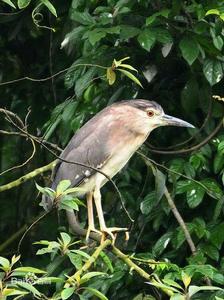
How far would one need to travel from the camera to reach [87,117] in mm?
4742

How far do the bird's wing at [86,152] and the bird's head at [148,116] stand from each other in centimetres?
13

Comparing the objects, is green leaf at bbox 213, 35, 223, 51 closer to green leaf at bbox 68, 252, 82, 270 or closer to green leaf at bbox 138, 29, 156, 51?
green leaf at bbox 138, 29, 156, 51

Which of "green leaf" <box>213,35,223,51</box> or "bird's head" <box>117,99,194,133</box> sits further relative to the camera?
"green leaf" <box>213,35,223,51</box>

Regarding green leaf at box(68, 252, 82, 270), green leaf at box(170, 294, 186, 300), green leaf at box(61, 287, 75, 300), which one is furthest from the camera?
green leaf at box(68, 252, 82, 270)

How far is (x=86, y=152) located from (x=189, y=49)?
63 cm

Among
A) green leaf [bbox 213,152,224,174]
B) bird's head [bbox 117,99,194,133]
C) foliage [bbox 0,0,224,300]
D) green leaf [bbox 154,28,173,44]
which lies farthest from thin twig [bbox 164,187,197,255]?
green leaf [bbox 154,28,173,44]

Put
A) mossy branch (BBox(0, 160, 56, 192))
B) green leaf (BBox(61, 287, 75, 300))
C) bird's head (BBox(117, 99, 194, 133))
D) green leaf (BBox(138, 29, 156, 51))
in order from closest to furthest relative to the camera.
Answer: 1. green leaf (BBox(61, 287, 75, 300))
2. mossy branch (BBox(0, 160, 56, 192))
3. bird's head (BBox(117, 99, 194, 133))
4. green leaf (BBox(138, 29, 156, 51))

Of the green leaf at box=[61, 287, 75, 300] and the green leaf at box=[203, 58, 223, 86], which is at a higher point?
the green leaf at box=[61, 287, 75, 300]

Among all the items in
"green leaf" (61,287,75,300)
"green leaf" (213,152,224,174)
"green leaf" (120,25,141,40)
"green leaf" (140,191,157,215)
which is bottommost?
"green leaf" (140,191,157,215)

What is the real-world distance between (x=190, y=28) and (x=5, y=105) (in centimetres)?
151

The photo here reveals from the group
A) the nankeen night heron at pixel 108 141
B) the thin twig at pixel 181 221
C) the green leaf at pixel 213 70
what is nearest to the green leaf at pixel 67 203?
the nankeen night heron at pixel 108 141

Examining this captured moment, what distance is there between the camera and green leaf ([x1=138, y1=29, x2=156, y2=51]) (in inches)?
170

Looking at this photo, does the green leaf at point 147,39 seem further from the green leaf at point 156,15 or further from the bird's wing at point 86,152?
the bird's wing at point 86,152

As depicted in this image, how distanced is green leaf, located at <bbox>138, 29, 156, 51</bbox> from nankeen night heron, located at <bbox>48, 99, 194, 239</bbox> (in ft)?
0.83
